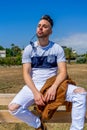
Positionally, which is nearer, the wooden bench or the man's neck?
the man's neck

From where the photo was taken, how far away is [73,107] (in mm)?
3703

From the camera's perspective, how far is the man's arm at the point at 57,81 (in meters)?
3.80

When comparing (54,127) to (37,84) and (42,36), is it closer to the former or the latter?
(37,84)

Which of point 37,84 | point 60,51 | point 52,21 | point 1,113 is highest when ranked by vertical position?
point 52,21

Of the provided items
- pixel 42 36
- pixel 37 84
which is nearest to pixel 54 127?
pixel 37 84

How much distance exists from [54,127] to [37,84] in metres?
1.26

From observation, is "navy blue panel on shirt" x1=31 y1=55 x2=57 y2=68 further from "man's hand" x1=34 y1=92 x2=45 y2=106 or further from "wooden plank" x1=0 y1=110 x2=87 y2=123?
"wooden plank" x1=0 y1=110 x2=87 y2=123

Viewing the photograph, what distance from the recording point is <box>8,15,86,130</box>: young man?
380cm

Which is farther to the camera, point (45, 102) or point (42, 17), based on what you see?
point (42, 17)

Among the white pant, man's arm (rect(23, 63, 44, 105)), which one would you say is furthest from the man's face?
the white pant

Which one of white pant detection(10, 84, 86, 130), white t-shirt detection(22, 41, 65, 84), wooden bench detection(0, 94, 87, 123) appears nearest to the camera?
white pant detection(10, 84, 86, 130)

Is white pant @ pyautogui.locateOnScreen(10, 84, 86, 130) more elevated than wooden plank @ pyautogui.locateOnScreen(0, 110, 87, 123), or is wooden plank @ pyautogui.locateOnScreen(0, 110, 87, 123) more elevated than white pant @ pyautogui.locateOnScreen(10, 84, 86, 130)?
white pant @ pyautogui.locateOnScreen(10, 84, 86, 130)

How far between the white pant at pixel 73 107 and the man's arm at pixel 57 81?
0.41ft

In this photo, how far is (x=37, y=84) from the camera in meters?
3.99
